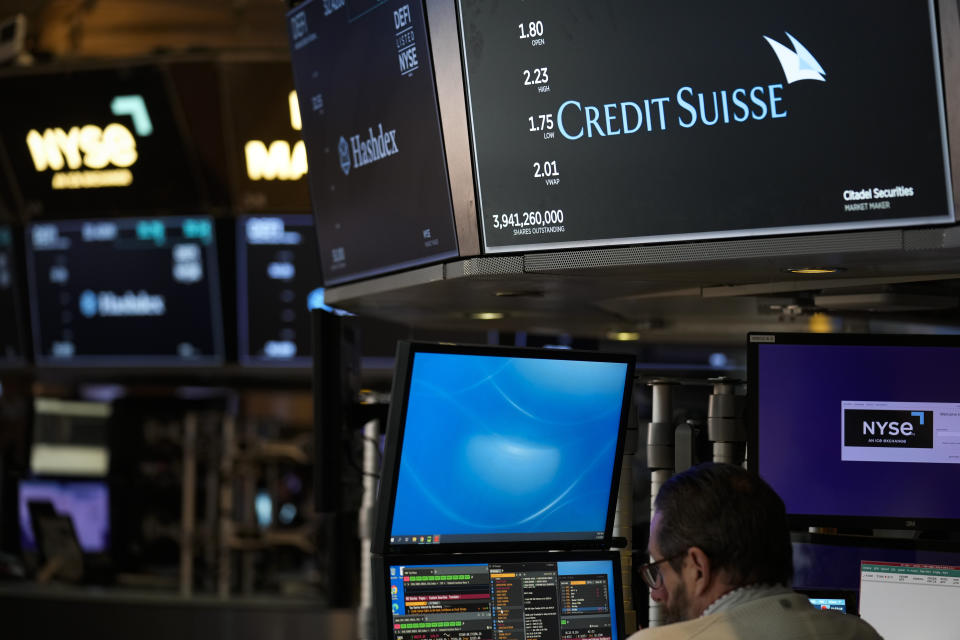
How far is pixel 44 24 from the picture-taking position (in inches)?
254

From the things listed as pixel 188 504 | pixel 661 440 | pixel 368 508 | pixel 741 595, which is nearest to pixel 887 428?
pixel 661 440

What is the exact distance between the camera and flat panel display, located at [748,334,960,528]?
2586 mm

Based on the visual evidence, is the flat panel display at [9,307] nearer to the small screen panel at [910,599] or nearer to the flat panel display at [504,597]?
the flat panel display at [504,597]

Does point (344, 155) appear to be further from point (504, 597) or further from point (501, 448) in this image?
point (504, 597)

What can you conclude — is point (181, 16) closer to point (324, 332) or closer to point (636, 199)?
point (324, 332)

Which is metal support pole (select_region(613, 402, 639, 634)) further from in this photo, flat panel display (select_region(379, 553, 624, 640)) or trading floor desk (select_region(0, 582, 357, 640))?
trading floor desk (select_region(0, 582, 357, 640))

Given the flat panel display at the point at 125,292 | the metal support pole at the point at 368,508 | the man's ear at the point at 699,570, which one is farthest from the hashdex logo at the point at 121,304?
the man's ear at the point at 699,570

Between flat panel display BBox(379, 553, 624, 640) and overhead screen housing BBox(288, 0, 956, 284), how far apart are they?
27.4 inches

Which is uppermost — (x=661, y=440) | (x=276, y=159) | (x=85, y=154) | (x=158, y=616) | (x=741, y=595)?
(x=85, y=154)

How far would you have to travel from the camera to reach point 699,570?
6.31ft

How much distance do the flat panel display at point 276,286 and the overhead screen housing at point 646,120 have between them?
6.96 feet

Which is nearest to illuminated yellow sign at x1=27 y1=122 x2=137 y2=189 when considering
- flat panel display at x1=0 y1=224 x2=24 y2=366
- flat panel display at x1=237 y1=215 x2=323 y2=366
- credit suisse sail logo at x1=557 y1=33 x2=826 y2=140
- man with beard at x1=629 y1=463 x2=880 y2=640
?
flat panel display at x1=0 y1=224 x2=24 y2=366

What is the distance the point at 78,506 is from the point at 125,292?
1234 mm

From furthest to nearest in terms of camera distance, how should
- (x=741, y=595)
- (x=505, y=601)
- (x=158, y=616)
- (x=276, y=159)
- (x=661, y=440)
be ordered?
(x=158, y=616), (x=276, y=159), (x=661, y=440), (x=505, y=601), (x=741, y=595)
